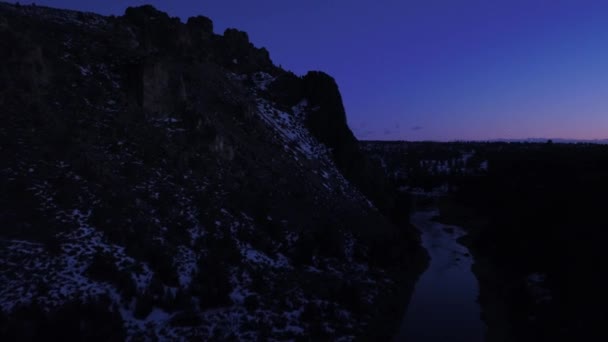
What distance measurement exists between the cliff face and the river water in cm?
150

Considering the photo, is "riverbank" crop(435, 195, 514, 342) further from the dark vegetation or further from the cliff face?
the cliff face

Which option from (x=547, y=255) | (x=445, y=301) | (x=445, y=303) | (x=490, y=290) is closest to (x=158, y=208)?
(x=445, y=303)

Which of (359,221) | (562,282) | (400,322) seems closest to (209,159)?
(359,221)

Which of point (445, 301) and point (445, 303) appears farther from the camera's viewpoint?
point (445, 301)

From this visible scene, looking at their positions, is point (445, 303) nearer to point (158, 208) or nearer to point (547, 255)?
point (547, 255)

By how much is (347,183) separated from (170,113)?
21065mm

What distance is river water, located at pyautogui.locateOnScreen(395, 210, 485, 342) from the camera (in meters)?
21.9

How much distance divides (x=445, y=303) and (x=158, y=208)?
1934 centimetres

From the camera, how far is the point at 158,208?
23609 millimetres

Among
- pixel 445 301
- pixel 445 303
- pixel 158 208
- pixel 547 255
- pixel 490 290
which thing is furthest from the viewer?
pixel 547 255

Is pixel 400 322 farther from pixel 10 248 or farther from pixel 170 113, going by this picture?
pixel 170 113

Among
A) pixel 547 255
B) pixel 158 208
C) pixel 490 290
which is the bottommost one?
pixel 490 290

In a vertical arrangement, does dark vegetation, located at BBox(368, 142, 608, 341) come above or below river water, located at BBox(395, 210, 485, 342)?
above

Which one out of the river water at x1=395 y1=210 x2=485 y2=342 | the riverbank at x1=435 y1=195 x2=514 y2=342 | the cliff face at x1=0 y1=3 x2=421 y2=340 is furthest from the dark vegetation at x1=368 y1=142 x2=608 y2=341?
the cliff face at x1=0 y1=3 x2=421 y2=340
